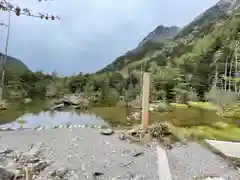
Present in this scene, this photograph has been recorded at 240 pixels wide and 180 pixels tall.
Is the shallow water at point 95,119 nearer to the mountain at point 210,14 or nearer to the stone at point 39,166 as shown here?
the stone at point 39,166

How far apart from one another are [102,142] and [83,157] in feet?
3.57

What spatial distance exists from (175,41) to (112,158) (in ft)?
82.9

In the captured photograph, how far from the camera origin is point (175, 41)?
27.7 metres

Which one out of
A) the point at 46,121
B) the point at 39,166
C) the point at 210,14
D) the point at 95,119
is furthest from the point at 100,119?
the point at 210,14

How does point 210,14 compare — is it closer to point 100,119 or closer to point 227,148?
point 100,119

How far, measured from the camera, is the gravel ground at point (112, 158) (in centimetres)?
360

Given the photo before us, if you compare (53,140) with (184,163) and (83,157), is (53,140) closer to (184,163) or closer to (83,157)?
(83,157)

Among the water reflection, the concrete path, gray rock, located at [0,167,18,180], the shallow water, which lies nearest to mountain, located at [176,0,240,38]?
the shallow water

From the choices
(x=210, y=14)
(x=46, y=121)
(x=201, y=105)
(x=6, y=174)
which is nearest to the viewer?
(x=6, y=174)

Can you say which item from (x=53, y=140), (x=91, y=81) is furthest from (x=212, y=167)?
(x=91, y=81)

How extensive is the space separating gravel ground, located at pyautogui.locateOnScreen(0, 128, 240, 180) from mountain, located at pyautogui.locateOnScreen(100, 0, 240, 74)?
13693mm

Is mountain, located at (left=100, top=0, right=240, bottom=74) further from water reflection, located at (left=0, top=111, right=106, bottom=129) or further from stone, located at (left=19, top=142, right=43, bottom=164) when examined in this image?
stone, located at (left=19, top=142, right=43, bottom=164)

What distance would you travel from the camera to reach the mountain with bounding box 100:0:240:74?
22.1m

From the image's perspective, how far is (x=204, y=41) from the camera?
2014 centimetres
